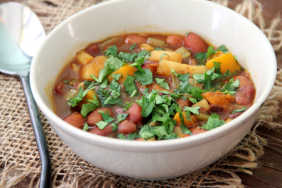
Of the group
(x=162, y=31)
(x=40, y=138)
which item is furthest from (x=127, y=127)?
(x=162, y=31)

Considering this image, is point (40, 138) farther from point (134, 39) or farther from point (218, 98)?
point (218, 98)

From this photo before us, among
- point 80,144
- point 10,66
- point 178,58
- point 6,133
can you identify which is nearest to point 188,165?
point 80,144

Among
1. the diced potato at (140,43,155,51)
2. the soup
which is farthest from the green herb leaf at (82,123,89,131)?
the diced potato at (140,43,155,51)

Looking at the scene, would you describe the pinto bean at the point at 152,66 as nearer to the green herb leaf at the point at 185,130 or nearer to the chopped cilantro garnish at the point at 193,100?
the chopped cilantro garnish at the point at 193,100

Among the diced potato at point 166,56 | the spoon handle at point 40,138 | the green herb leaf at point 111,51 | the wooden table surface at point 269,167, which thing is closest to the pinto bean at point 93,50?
the green herb leaf at point 111,51

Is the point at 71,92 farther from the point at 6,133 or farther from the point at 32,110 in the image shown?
the point at 6,133

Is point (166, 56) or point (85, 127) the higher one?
point (166, 56)
